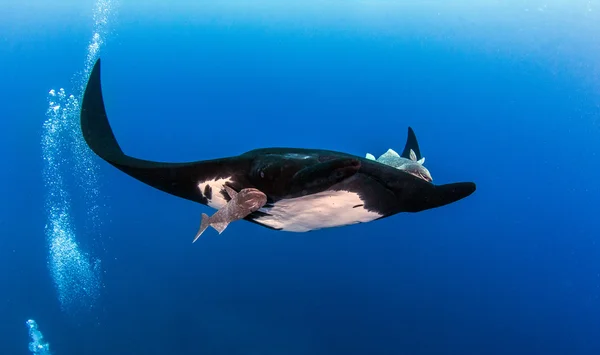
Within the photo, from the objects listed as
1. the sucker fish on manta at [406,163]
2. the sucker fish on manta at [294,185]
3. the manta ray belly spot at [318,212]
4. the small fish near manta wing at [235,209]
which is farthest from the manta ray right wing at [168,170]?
the sucker fish on manta at [406,163]

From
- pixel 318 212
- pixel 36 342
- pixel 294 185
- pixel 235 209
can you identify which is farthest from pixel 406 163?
pixel 36 342

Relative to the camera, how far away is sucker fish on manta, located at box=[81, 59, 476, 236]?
89.3 inches

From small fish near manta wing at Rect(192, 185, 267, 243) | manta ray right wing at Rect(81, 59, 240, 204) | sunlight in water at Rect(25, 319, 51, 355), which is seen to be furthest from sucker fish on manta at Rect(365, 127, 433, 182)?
sunlight in water at Rect(25, 319, 51, 355)

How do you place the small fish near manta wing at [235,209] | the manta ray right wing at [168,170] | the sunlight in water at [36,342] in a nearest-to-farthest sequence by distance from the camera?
the small fish near manta wing at [235,209]
the manta ray right wing at [168,170]
the sunlight in water at [36,342]

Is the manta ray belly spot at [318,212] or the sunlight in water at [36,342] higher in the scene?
the manta ray belly spot at [318,212]

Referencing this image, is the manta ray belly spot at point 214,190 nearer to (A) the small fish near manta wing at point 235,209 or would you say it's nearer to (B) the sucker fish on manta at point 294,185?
(B) the sucker fish on manta at point 294,185

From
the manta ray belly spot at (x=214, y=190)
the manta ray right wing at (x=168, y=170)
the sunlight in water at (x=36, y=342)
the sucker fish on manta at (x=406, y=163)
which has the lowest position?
the sunlight in water at (x=36, y=342)

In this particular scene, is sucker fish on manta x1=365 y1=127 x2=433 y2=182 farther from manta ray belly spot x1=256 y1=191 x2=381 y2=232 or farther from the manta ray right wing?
the manta ray right wing

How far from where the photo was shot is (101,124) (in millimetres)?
2998

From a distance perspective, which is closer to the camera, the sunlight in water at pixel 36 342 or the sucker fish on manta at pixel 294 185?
the sucker fish on manta at pixel 294 185

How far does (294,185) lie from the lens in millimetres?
2166

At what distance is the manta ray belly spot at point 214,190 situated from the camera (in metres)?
2.43

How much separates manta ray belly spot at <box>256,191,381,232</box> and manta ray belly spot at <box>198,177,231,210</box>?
12.3 inches

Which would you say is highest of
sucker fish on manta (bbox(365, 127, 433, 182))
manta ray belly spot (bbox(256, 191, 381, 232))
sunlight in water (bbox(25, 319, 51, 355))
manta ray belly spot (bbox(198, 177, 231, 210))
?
sucker fish on manta (bbox(365, 127, 433, 182))
